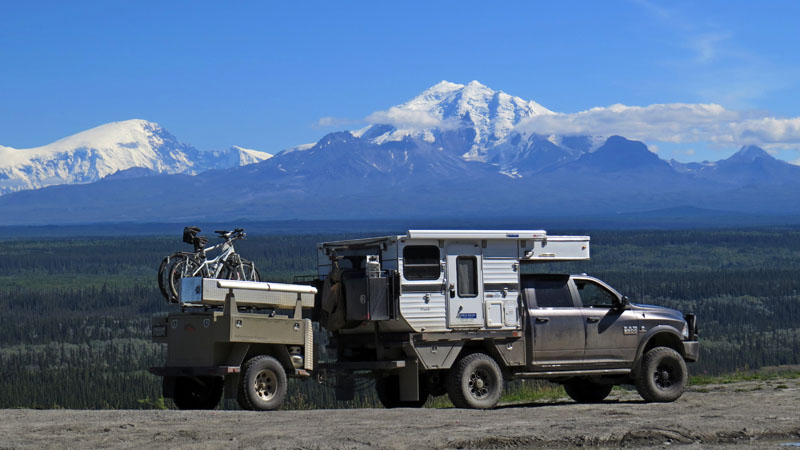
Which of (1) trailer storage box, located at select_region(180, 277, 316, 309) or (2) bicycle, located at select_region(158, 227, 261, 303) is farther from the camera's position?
(2) bicycle, located at select_region(158, 227, 261, 303)

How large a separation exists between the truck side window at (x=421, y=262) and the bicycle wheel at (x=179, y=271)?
323cm

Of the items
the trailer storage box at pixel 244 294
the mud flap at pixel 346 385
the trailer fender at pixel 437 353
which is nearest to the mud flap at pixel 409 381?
the trailer fender at pixel 437 353

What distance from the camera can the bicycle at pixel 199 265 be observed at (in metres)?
19.8

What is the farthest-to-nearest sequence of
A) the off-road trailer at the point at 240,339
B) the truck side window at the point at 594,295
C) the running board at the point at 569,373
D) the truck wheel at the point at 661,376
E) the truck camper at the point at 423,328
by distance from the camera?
the truck side window at the point at 594,295 < the truck wheel at the point at 661,376 < the running board at the point at 569,373 < the truck camper at the point at 423,328 < the off-road trailer at the point at 240,339

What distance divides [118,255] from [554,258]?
159m

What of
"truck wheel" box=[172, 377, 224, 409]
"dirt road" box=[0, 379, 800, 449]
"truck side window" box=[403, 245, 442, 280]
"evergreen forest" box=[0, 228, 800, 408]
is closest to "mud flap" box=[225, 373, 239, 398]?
"dirt road" box=[0, 379, 800, 449]

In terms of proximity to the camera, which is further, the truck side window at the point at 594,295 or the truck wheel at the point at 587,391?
the truck wheel at the point at 587,391

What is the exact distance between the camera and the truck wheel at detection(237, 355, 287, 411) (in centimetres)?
1972

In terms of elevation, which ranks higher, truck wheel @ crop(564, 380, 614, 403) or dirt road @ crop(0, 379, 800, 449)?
dirt road @ crop(0, 379, 800, 449)

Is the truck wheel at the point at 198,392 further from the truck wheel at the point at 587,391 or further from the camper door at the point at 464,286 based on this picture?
the truck wheel at the point at 587,391

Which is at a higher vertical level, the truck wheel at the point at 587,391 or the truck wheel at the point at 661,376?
the truck wheel at the point at 661,376

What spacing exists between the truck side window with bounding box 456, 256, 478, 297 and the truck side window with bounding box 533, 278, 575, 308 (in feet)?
3.92

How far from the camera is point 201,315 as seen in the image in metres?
19.8

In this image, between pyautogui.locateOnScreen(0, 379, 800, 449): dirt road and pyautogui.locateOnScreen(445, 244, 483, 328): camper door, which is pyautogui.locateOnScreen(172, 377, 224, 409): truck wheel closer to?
pyautogui.locateOnScreen(0, 379, 800, 449): dirt road
